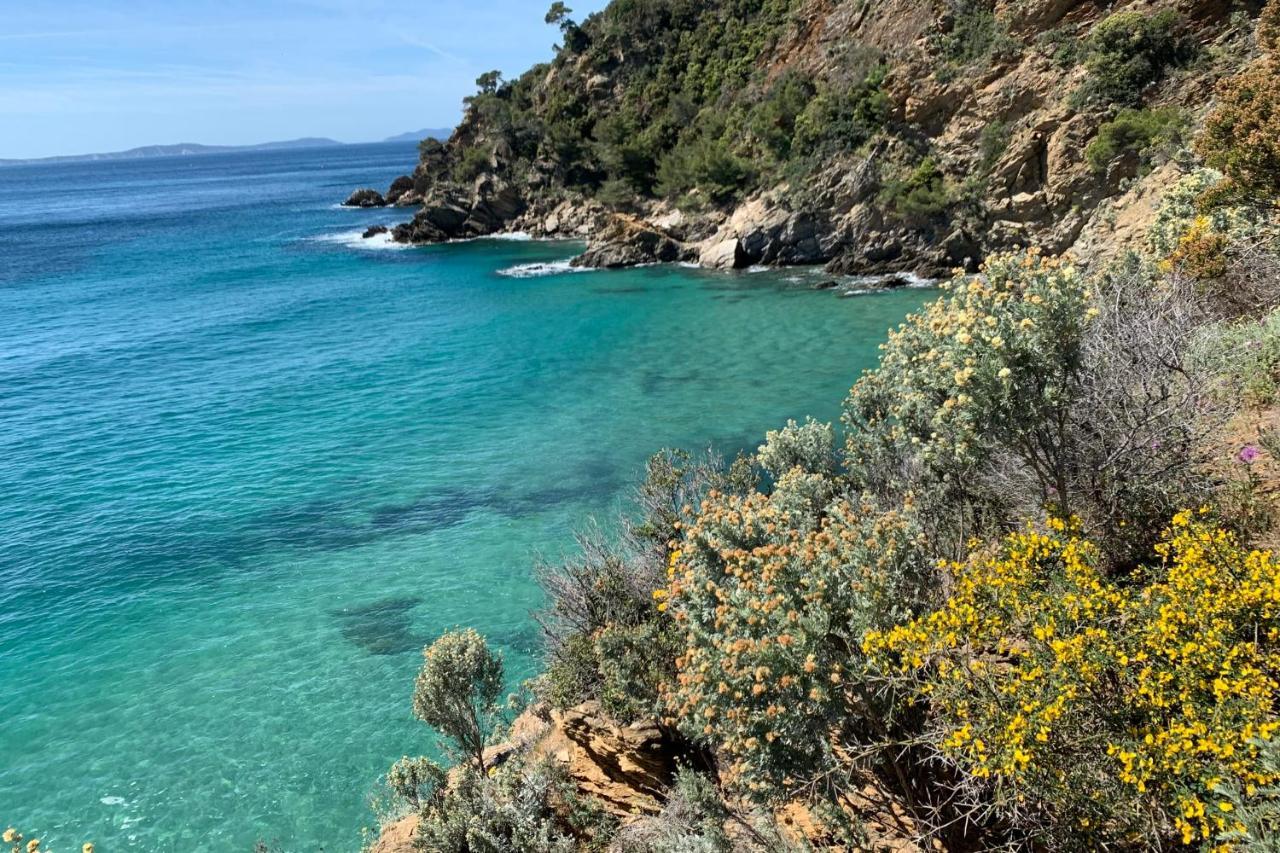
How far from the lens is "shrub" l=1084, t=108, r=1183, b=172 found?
101ft

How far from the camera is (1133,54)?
34094mm

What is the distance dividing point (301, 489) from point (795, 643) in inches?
781

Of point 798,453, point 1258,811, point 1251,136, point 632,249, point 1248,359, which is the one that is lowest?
point 798,453

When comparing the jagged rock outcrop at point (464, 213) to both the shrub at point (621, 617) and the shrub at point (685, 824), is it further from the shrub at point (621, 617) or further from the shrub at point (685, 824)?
the shrub at point (685, 824)

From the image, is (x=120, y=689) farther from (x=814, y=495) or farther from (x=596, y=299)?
(x=596, y=299)

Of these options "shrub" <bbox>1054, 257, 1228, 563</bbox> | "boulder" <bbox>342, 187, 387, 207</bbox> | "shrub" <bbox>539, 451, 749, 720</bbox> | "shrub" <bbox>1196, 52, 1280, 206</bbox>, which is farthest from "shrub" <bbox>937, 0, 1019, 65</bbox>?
"boulder" <bbox>342, 187, 387, 207</bbox>

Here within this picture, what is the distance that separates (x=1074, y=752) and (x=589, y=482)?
54.3 feet

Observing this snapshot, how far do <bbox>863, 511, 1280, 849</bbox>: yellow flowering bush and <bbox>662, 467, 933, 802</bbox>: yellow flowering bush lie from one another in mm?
559

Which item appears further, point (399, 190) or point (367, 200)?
point (399, 190)

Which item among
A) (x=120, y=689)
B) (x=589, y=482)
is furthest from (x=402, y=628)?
(x=589, y=482)

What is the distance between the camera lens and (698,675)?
22.7ft

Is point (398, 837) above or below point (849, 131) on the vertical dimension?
below

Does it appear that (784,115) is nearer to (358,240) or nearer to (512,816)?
(358,240)

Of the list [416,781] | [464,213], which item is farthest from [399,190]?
[416,781]
